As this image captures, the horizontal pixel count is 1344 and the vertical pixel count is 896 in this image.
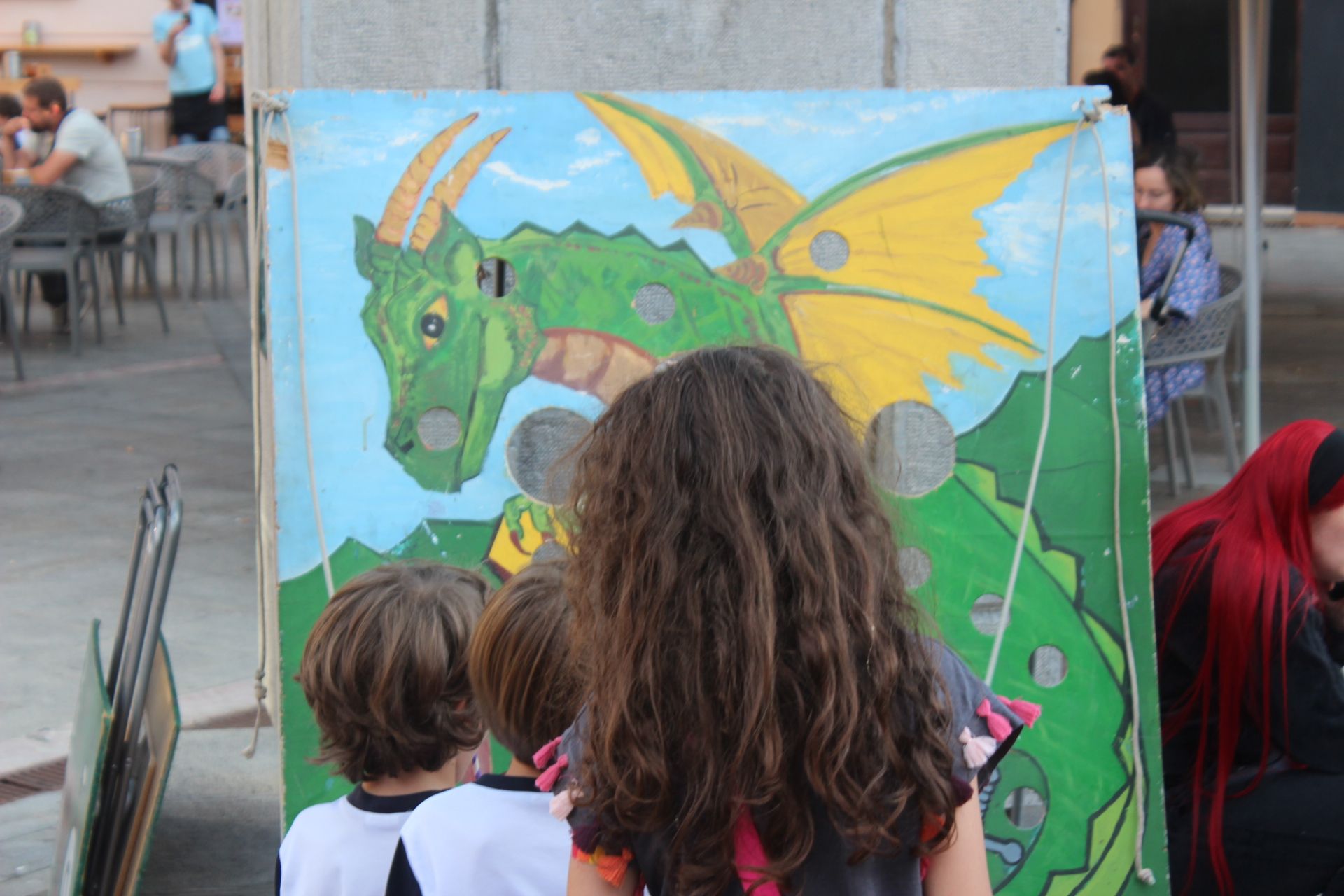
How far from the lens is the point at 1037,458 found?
250 cm

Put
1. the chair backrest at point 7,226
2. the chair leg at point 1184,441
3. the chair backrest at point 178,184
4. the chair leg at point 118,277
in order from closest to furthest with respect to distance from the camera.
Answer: the chair leg at point 1184,441 → the chair backrest at point 7,226 → the chair leg at point 118,277 → the chair backrest at point 178,184

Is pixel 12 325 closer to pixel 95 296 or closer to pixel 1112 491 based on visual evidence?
pixel 95 296

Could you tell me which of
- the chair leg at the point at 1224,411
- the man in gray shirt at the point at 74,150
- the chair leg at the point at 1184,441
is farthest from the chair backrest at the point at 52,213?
the chair leg at the point at 1224,411

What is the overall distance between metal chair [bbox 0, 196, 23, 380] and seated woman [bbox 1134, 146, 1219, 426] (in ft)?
17.7

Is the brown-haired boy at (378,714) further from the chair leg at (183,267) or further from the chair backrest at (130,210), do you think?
the chair leg at (183,267)

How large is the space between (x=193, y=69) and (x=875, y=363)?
12410 mm

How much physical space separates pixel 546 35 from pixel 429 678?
1486mm

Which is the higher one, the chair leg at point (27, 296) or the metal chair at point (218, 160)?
the metal chair at point (218, 160)

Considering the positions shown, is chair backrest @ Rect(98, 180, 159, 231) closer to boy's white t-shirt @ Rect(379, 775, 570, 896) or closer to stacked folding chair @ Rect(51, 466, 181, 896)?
stacked folding chair @ Rect(51, 466, 181, 896)

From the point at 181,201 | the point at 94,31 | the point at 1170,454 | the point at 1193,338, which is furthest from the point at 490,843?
the point at 94,31

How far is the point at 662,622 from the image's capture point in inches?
54.5

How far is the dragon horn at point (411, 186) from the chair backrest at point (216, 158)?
9021 millimetres

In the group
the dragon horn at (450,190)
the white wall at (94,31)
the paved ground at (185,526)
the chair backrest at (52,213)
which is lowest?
the paved ground at (185,526)

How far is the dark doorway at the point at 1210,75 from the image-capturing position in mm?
16125
